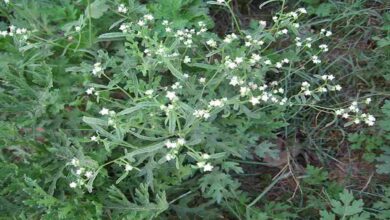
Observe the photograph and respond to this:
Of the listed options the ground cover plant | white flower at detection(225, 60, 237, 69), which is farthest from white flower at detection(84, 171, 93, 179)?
white flower at detection(225, 60, 237, 69)

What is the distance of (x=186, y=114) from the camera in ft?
7.73

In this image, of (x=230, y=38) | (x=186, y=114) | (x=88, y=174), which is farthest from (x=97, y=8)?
(x=88, y=174)

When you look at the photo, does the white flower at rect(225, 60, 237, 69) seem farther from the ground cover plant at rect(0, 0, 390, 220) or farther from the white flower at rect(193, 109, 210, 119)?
the white flower at rect(193, 109, 210, 119)

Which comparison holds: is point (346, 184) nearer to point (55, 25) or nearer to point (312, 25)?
point (312, 25)

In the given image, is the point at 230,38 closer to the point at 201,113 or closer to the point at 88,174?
the point at 201,113

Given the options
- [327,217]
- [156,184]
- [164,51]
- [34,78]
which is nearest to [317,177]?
[327,217]

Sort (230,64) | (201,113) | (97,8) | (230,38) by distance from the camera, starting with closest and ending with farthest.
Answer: (201,113) < (230,64) < (230,38) < (97,8)

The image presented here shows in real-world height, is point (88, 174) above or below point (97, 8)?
below

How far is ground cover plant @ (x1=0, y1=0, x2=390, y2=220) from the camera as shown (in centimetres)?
252

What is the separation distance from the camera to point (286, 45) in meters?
3.59

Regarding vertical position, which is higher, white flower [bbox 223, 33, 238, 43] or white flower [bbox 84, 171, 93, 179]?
white flower [bbox 223, 33, 238, 43]

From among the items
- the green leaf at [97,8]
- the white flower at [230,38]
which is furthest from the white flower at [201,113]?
the green leaf at [97,8]

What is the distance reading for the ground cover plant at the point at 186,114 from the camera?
8.25 feet

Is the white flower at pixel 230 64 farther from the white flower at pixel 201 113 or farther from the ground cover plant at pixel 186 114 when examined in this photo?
the white flower at pixel 201 113
